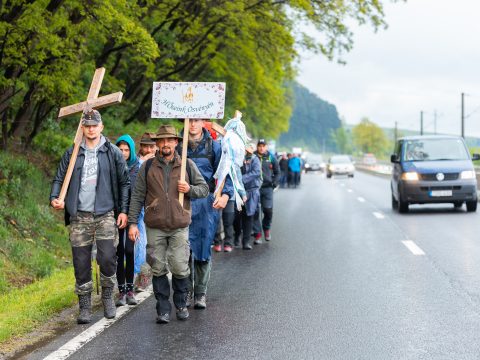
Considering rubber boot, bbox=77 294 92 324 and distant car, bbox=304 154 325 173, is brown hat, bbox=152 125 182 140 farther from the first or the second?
distant car, bbox=304 154 325 173

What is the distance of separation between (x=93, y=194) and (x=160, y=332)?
135 centimetres

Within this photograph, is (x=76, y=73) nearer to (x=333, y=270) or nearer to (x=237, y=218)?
(x=237, y=218)

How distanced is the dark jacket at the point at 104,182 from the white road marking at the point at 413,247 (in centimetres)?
589

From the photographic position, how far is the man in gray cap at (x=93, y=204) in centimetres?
698

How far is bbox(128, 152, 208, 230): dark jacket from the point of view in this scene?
6961 millimetres

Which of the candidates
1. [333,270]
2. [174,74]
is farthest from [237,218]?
[174,74]

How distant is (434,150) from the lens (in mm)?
19891

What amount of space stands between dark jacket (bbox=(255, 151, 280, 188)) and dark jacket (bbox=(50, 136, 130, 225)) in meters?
6.85

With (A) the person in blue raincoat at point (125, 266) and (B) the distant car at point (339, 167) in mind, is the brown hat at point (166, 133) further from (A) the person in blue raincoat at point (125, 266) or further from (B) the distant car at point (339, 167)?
(B) the distant car at point (339, 167)

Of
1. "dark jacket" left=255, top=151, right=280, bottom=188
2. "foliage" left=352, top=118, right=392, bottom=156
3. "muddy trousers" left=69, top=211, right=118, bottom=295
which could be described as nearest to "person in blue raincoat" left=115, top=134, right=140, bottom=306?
"muddy trousers" left=69, top=211, right=118, bottom=295

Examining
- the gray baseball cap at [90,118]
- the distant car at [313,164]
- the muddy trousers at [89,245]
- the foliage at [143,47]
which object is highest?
the foliage at [143,47]

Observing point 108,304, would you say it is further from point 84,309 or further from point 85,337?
Answer: point 85,337

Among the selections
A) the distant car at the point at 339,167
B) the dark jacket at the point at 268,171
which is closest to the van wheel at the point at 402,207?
the dark jacket at the point at 268,171

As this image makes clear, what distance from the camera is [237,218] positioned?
13406 millimetres
